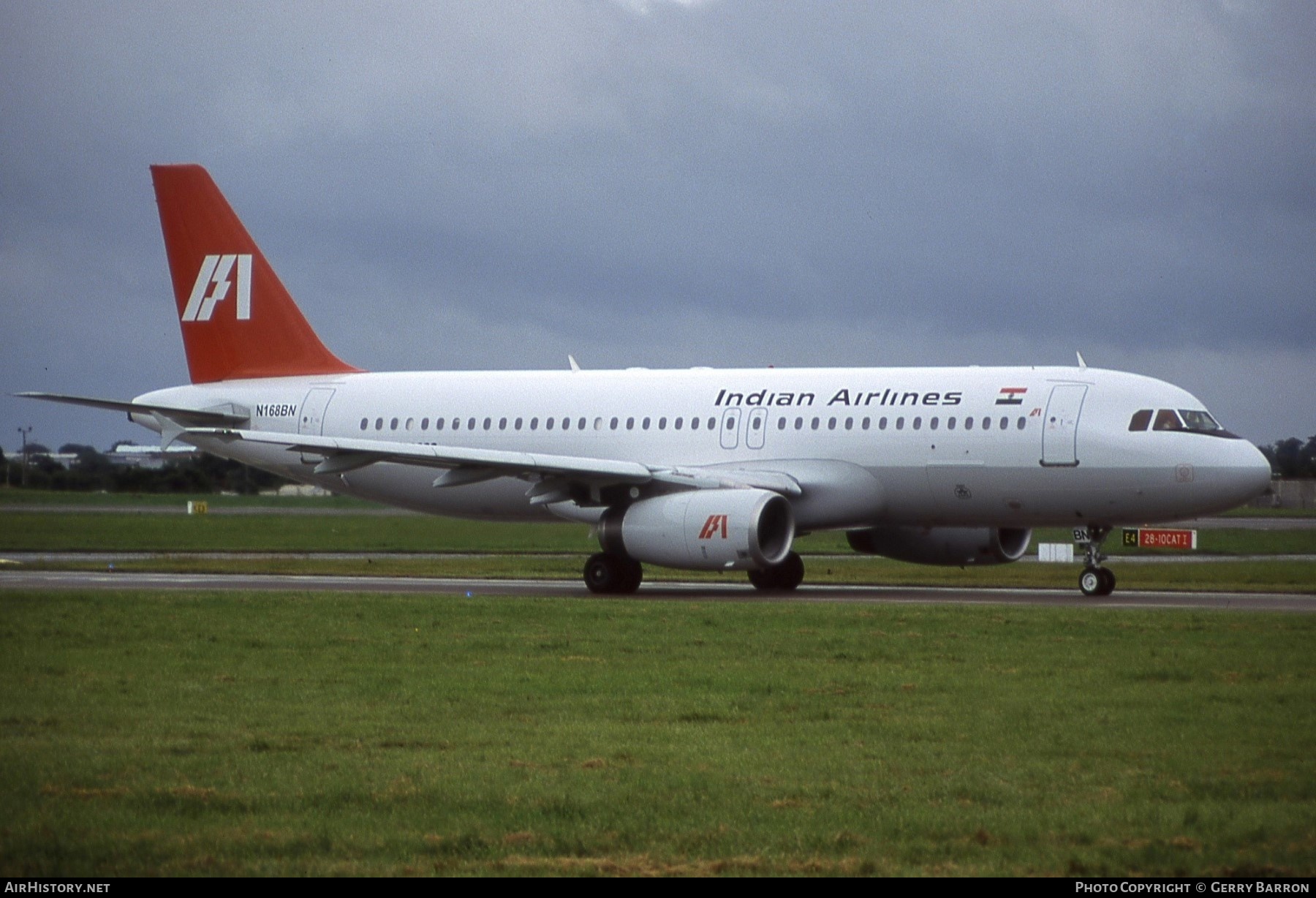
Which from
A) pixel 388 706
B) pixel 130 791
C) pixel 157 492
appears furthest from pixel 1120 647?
pixel 157 492

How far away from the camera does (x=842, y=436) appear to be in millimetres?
29141

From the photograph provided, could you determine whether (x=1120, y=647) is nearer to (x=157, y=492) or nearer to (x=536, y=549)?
(x=536, y=549)

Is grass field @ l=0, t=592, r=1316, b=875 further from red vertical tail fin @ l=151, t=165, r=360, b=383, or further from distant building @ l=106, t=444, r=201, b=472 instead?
distant building @ l=106, t=444, r=201, b=472

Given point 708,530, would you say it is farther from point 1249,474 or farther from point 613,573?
point 1249,474

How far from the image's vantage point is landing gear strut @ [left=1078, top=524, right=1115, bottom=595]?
27594 mm

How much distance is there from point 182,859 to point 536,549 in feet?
121

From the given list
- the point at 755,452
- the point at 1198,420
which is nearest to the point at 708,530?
the point at 755,452

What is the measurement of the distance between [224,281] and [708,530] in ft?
46.9

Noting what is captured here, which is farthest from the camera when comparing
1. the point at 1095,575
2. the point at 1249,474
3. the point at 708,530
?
the point at 1095,575

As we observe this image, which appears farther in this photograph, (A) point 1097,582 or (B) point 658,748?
(A) point 1097,582

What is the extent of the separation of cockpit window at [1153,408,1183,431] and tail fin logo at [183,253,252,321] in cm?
1890

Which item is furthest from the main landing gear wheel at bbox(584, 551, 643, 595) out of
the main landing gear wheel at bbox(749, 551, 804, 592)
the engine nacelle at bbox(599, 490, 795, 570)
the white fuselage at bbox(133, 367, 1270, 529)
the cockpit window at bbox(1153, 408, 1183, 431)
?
the cockpit window at bbox(1153, 408, 1183, 431)

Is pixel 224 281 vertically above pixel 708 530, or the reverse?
pixel 224 281

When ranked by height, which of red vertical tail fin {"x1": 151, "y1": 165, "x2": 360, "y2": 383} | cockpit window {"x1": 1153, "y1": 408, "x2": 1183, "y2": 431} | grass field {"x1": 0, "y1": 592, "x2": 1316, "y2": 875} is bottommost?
grass field {"x1": 0, "y1": 592, "x2": 1316, "y2": 875}
